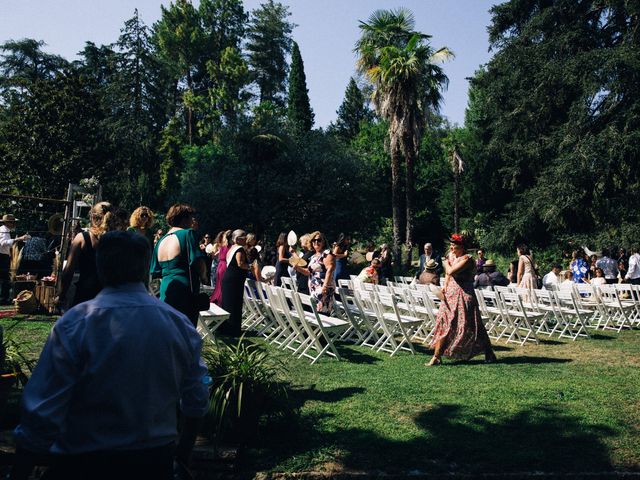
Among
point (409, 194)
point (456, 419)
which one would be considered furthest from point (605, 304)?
point (409, 194)

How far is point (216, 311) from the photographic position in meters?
8.59

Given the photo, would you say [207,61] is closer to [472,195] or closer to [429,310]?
[472,195]

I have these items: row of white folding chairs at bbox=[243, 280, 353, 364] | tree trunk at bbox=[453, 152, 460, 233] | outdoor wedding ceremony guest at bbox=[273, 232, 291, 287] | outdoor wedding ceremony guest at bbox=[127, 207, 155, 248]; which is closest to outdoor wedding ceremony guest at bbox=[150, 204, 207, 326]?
outdoor wedding ceremony guest at bbox=[127, 207, 155, 248]

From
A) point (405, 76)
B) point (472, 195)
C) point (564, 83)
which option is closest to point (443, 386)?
point (405, 76)

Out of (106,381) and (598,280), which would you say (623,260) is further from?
(106,381)

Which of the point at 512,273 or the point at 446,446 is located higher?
the point at 512,273

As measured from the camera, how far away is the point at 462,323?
8.34 m

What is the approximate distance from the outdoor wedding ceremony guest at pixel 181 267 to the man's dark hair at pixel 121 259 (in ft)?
10.2

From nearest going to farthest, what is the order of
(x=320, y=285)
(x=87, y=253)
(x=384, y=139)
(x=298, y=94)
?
(x=87, y=253), (x=320, y=285), (x=384, y=139), (x=298, y=94)

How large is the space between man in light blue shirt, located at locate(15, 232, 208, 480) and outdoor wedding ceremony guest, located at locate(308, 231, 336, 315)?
798 cm

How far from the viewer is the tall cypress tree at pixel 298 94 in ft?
164

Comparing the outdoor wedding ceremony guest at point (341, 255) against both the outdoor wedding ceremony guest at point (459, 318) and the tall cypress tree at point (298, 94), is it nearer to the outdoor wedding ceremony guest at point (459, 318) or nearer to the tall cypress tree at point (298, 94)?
the outdoor wedding ceremony guest at point (459, 318)

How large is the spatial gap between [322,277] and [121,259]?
8.50 m

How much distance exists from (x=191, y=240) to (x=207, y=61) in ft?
141
